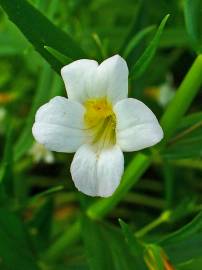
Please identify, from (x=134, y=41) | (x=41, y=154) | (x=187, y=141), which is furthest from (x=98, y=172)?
(x=41, y=154)

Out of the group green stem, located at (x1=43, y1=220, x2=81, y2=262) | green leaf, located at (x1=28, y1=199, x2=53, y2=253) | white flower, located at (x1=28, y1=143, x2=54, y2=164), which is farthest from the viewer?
white flower, located at (x1=28, y1=143, x2=54, y2=164)

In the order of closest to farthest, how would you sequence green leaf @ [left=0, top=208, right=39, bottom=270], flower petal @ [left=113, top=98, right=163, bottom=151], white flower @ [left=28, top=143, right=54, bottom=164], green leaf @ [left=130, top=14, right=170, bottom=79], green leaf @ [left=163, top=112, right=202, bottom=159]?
1. flower petal @ [left=113, top=98, right=163, bottom=151]
2. green leaf @ [left=130, top=14, right=170, bottom=79]
3. green leaf @ [left=163, top=112, right=202, bottom=159]
4. green leaf @ [left=0, top=208, right=39, bottom=270]
5. white flower @ [left=28, top=143, right=54, bottom=164]

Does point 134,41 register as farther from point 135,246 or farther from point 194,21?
point 135,246

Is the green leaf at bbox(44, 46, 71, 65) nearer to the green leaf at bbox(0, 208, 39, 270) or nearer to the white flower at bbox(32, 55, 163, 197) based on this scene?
the white flower at bbox(32, 55, 163, 197)

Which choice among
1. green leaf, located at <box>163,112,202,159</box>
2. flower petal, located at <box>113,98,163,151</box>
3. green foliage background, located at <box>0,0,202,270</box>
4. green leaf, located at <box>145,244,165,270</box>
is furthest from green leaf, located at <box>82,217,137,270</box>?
flower petal, located at <box>113,98,163,151</box>

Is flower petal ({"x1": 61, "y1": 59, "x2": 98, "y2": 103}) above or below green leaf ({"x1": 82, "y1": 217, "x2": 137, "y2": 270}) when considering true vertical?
above

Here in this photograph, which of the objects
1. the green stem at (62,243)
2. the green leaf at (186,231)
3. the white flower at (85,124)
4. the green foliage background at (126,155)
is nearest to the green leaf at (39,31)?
the green foliage background at (126,155)
